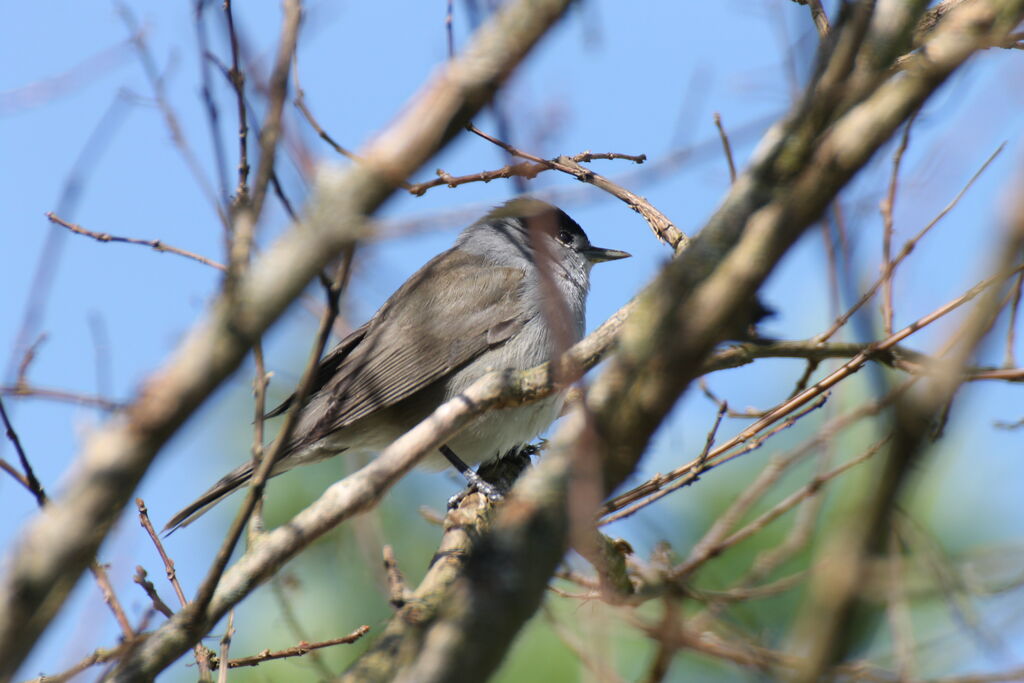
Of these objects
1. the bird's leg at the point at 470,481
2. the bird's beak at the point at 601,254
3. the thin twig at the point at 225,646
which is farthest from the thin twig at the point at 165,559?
the bird's beak at the point at 601,254

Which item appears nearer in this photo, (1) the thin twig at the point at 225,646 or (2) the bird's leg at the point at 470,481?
(1) the thin twig at the point at 225,646

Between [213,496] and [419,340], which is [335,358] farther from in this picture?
[213,496]

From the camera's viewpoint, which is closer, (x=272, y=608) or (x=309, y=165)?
(x=309, y=165)

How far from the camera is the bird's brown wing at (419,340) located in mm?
5250

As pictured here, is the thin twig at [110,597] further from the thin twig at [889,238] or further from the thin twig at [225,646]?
the thin twig at [889,238]

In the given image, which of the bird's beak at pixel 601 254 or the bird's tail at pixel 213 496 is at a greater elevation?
the bird's beak at pixel 601 254

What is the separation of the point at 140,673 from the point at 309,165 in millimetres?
1357

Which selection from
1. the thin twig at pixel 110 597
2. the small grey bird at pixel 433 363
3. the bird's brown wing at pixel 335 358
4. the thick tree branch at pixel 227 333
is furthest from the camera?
the bird's brown wing at pixel 335 358

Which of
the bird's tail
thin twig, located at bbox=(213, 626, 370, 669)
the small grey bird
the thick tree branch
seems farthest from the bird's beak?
the thick tree branch

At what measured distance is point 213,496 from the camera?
189 inches

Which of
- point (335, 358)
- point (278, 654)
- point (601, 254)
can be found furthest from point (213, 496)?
point (601, 254)

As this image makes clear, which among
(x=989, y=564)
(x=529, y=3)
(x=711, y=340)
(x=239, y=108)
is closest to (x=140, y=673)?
(x=239, y=108)

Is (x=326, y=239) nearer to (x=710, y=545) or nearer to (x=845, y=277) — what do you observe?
(x=845, y=277)

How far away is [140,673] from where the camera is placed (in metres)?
2.48
